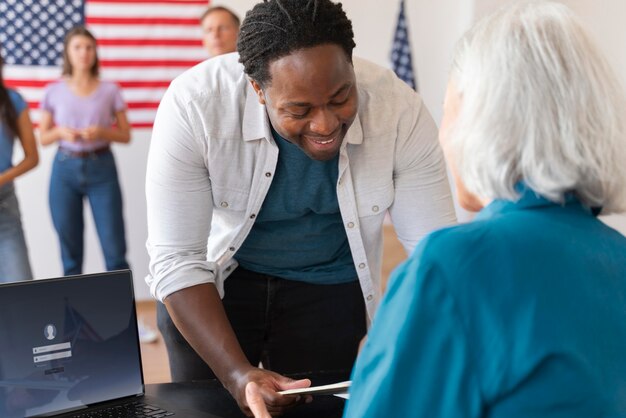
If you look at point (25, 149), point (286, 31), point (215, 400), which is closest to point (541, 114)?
point (286, 31)

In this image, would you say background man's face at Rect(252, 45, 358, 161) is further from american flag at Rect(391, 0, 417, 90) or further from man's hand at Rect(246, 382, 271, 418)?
american flag at Rect(391, 0, 417, 90)

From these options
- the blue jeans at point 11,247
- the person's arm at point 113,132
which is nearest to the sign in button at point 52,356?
the blue jeans at point 11,247

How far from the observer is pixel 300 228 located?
1.89m

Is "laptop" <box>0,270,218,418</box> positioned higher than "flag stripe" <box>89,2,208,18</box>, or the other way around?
"flag stripe" <box>89,2,208,18</box>

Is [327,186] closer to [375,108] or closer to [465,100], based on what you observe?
[375,108]

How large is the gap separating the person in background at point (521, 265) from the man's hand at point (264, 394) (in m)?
0.48

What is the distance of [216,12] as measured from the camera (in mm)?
4383

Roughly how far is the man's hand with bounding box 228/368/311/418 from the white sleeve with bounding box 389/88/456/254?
53 centimetres

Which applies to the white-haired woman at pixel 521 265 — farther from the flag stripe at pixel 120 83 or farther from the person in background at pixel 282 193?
the flag stripe at pixel 120 83

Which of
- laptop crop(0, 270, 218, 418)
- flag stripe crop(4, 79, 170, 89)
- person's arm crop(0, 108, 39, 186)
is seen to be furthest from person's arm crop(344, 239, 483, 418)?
flag stripe crop(4, 79, 170, 89)

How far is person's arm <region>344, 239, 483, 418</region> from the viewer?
878mm

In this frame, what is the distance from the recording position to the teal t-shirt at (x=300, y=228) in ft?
6.02

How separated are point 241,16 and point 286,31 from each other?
12.1 ft

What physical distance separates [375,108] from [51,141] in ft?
10.6
